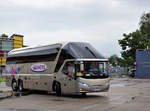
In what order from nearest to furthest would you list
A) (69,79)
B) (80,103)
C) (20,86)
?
(80,103), (69,79), (20,86)

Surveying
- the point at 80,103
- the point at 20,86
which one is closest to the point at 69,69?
the point at 80,103

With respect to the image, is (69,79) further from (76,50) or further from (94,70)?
(76,50)

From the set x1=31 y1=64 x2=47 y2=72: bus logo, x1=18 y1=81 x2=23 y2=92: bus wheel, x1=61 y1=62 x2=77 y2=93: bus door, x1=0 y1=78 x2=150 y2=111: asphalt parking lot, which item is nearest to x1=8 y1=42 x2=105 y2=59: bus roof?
x1=61 y1=62 x2=77 y2=93: bus door

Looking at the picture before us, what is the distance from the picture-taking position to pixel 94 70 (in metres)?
18.0

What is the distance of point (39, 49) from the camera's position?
22047 millimetres

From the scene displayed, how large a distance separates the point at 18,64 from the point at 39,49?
3175mm

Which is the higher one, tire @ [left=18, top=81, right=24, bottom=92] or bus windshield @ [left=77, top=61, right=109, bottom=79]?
bus windshield @ [left=77, top=61, right=109, bottom=79]

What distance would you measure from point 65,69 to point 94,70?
1822 mm

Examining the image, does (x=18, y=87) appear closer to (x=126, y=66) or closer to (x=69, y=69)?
(x=69, y=69)

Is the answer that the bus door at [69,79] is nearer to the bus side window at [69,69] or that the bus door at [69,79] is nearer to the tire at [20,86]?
the bus side window at [69,69]

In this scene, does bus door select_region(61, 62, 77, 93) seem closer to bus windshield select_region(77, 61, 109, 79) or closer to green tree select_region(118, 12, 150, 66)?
bus windshield select_region(77, 61, 109, 79)

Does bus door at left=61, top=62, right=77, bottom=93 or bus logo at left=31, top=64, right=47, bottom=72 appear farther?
bus logo at left=31, top=64, right=47, bottom=72

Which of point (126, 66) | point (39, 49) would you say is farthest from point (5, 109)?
point (126, 66)

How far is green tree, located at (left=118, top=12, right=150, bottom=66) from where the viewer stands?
68.9m
